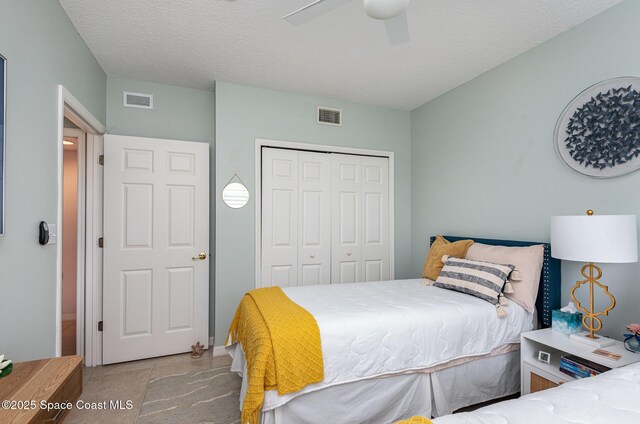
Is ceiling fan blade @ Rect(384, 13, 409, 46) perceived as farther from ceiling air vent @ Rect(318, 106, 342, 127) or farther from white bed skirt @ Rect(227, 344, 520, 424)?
white bed skirt @ Rect(227, 344, 520, 424)

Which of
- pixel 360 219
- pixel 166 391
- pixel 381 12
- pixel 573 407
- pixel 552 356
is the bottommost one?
pixel 166 391

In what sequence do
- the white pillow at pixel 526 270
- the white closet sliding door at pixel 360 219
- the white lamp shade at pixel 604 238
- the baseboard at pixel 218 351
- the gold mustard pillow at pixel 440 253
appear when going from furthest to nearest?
the white closet sliding door at pixel 360 219, the baseboard at pixel 218 351, the gold mustard pillow at pixel 440 253, the white pillow at pixel 526 270, the white lamp shade at pixel 604 238

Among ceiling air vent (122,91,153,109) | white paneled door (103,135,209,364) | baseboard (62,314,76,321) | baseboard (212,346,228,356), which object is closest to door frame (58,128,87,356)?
white paneled door (103,135,209,364)

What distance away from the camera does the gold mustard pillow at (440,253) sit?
2.70 meters

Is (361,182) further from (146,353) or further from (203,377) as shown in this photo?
(146,353)

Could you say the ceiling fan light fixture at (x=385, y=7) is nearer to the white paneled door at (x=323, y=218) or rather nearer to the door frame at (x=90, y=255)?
the white paneled door at (x=323, y=218)

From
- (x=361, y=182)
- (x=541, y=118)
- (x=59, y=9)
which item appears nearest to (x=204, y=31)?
(x=59, y=9)

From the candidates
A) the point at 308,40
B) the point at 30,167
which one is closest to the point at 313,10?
the point at 308,40

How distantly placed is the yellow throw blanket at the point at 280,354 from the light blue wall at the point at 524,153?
6.46ft

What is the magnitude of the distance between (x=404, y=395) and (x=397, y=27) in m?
2.18

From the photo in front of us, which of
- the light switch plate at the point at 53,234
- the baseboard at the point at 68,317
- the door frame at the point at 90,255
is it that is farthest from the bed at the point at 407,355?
the baseboard at the point at 68,317

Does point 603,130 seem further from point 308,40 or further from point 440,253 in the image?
point 308,40

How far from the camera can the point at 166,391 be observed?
7.68 ft

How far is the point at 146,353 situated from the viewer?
292 centimetres
